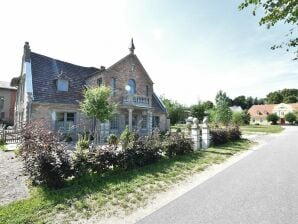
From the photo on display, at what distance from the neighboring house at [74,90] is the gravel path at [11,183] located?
20.4 ft

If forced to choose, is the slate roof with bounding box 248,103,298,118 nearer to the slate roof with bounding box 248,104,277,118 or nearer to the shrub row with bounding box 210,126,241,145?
the slate roof with bounding box 248,104,277,118

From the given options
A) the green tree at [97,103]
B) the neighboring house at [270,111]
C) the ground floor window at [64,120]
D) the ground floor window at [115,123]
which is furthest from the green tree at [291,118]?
the ground floor window at [64,120]

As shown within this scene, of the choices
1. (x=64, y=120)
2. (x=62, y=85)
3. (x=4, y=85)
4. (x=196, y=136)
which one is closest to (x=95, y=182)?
(x=196, y=136)

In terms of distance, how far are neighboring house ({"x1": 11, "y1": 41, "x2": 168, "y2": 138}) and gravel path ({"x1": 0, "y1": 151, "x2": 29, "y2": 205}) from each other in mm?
6211

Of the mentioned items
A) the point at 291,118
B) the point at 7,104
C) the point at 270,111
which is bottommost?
the point at 291,118

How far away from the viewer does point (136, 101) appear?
70.0ft

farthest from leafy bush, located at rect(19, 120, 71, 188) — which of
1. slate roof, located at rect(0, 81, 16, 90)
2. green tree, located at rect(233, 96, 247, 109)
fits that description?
green tree, located at rect(233, 96, 247, 109)

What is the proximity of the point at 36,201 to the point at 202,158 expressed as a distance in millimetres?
8279

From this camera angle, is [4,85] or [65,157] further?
[4,85]

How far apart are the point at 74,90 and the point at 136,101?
615 centimetres

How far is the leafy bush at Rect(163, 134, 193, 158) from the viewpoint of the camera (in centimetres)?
1098

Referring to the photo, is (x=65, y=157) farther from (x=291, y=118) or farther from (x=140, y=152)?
(x=291, y=118)

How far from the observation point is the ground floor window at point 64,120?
17.2 metres

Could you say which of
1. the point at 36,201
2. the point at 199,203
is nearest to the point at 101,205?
the point at 36,201
